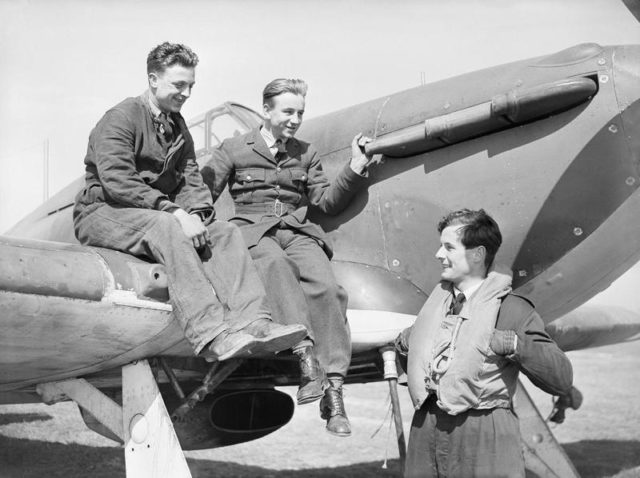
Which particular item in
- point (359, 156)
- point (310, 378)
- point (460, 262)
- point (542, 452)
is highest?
point (359, 156)

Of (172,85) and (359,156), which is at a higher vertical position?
(172,85)

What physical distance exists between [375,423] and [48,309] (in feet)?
25.1

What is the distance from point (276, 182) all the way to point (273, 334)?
126cm

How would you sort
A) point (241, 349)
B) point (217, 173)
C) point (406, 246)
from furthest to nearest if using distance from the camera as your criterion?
1. point (406, 246)
2. point (217, 173)
3. point (241, 349)

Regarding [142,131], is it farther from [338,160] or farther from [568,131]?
[568,131]

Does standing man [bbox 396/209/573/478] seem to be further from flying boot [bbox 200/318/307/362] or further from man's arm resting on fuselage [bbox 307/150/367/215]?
man's arm resting on fuselage [bbox 307/150/367/215]

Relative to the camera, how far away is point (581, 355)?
22.1 m

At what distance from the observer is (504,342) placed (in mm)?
2857

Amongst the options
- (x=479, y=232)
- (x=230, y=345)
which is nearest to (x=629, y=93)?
(x=479, y=232)

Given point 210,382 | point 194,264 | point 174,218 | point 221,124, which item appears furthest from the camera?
point 221,124

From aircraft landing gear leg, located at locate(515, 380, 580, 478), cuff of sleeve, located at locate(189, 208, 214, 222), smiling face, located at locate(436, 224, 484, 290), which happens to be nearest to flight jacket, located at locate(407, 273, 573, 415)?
smiling face, located at locate(436, 224, 484, 290)

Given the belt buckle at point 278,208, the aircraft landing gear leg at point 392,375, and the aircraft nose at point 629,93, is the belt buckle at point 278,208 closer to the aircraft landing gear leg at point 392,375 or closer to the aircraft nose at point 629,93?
the aircraft landing gear leg at point 392,375

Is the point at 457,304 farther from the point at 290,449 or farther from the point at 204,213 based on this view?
the point at 290,449

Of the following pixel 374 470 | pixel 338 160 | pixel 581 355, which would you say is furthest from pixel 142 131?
pixel 581 355
